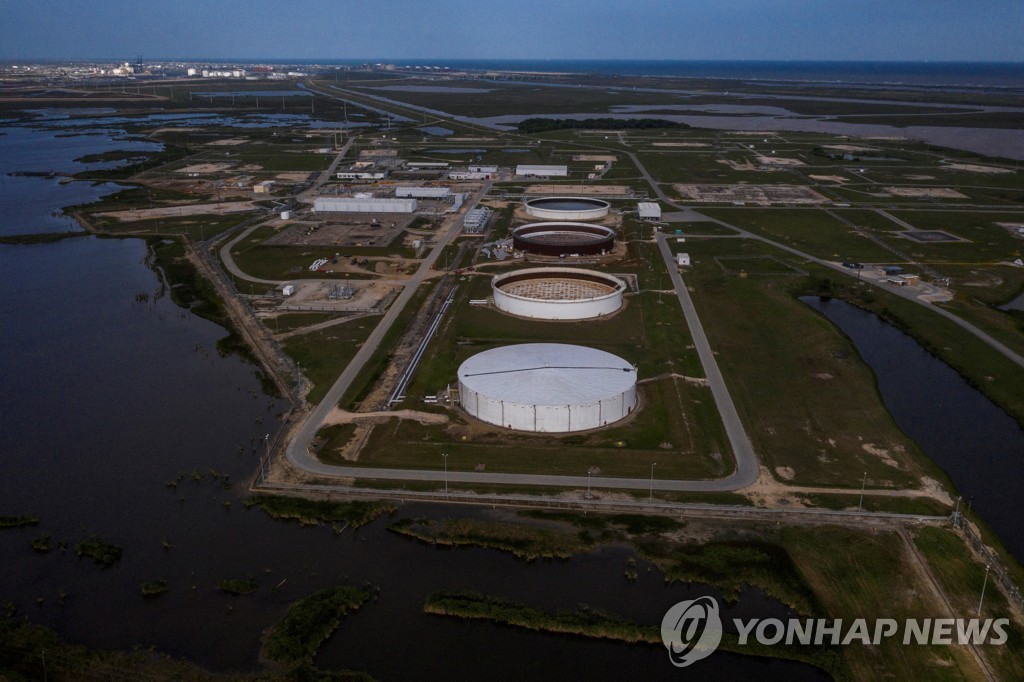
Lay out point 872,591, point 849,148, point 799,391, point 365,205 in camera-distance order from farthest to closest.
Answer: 1. point 849,148
2. point 365,205
3. point 799,391
4. point 872,591

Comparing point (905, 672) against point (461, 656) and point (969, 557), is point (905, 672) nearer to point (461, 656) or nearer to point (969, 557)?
point (969, 557)

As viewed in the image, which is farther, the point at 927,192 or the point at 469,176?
the point at 469,176

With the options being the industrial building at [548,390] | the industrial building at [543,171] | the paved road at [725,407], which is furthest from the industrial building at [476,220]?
the industrial building at [548,390]

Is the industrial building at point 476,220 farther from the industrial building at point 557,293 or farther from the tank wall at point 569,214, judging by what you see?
the industrial building at point 557,293

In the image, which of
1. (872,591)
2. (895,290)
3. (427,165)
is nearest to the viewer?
(872,591)

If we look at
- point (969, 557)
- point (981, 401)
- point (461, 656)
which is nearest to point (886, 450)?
point (969, 557)

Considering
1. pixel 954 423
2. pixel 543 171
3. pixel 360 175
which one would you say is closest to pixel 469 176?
pixel 543 171

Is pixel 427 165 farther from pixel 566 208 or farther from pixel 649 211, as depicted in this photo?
pixel 649 211
